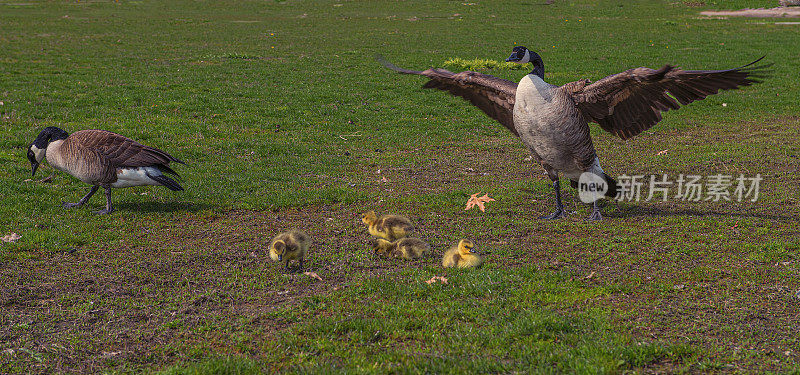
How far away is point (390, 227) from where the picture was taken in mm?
8930

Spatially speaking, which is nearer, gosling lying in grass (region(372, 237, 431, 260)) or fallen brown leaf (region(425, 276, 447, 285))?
fallen brown leaf (region(425, 276, 447, 285))

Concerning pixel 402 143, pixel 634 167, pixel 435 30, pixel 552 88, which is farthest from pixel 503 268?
pixel 435 30

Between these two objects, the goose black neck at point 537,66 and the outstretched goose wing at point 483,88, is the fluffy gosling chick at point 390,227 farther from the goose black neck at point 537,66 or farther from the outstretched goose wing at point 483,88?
the goose black neck at point 537,66

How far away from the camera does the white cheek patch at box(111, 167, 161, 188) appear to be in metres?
10.2

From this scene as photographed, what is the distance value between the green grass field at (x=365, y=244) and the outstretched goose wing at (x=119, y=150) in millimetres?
935

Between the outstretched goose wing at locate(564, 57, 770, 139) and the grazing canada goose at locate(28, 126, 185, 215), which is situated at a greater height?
the outstretched goose wing at locate(564, 57, 770, 139)

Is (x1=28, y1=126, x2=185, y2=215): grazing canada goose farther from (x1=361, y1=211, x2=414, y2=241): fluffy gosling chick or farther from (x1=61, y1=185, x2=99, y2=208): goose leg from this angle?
(x1=361, y1=211, x2=414, y2=241): fluffy gosling chick

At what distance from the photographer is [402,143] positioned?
1584cm

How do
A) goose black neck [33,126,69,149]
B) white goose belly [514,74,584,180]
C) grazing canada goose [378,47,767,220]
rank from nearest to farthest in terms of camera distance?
grazing canada goose [378,47,767,220]
white goose belly [514,74,584,180]
goose black neck [33,126,69,149]

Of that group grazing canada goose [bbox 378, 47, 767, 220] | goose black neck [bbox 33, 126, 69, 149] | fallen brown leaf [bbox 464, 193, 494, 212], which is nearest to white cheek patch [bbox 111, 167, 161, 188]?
goose black neck [bbox 33, 126, 69, 149]

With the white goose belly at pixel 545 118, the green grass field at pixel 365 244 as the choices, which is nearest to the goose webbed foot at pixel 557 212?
the green grass field at pixel 365 244

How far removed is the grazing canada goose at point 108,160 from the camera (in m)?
10.2

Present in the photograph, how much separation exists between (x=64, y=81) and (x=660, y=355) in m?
22.2

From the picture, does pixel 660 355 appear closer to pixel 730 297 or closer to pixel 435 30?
pixel 730 297
